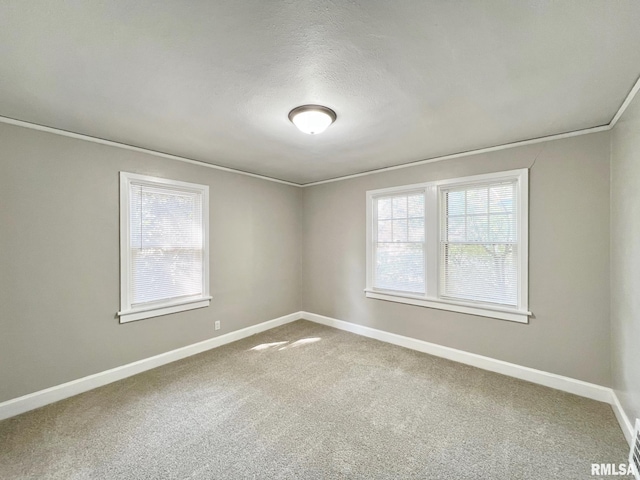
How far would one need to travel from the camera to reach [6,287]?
2.32 metres

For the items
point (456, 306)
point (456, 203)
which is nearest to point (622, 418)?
point (456, 306)

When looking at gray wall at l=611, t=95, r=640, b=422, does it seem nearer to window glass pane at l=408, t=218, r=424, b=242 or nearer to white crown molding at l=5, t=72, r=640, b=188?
white crown molding at l=5, t=72, r=640, b=188

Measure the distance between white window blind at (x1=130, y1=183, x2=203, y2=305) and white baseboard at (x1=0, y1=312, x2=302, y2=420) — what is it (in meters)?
0.68

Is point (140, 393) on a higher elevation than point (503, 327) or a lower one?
lower

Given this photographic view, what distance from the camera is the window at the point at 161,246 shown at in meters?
3.02

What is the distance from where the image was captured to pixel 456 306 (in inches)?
132

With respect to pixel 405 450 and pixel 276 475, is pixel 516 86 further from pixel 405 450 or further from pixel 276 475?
pixel 276 475

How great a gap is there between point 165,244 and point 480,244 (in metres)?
3.75

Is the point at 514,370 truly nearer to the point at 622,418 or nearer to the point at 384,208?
the point at 622,418

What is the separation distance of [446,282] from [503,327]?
75 cm

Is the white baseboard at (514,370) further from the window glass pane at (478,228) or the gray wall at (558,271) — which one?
the window glass pane at (478,228)

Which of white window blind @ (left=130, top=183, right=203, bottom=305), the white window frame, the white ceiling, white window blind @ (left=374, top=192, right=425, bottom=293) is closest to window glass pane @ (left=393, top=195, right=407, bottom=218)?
white window blind @ (left=374, top=192, right=425, bottom=293)

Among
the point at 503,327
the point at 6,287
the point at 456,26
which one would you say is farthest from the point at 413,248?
the point at 6,287

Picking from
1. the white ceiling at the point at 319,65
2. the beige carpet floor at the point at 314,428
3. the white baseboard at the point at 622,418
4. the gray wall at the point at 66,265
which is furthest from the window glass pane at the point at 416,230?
the gray wall at the point at 66,265
